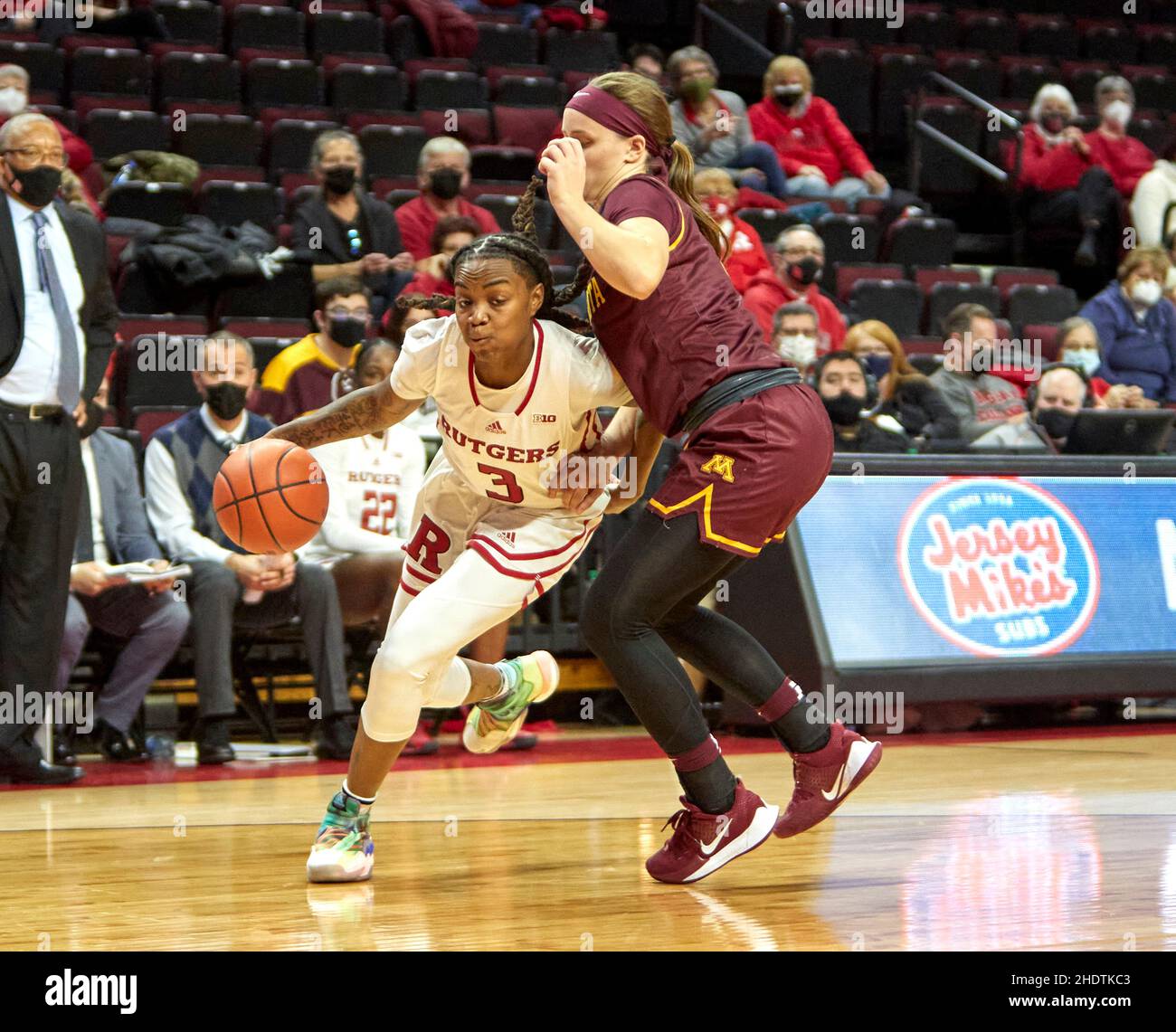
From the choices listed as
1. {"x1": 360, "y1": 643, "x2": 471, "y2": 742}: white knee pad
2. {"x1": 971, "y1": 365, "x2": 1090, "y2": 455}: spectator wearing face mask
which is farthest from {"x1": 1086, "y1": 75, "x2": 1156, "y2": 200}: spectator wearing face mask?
{"x1": 360, "y1": 643, "x2": 471, "y2": 742}: white knee pad

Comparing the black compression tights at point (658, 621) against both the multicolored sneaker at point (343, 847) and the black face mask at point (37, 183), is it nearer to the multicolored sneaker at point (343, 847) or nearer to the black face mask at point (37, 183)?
the multicolored sneaker at point (343, 847)

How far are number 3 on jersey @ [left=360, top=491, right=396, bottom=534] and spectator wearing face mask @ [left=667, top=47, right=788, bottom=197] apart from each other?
4.07m

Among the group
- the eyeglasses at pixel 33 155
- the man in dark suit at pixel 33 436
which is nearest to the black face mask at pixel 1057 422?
the man in dark suit at pixel 33 436

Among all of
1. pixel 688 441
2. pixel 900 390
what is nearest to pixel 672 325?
pixel 688 441

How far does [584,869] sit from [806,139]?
28.0 ft

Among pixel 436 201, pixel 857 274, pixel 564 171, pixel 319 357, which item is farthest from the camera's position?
pixel 857 274

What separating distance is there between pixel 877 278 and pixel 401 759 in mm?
5222

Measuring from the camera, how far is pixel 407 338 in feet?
13.1

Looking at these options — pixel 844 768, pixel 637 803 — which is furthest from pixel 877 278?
pixel 844 768

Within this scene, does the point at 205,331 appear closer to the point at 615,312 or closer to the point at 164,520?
the point at 164,520

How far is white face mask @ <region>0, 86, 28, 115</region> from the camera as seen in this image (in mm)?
8328

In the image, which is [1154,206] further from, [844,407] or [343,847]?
[343,847]

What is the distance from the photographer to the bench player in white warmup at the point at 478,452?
3801 millimetres

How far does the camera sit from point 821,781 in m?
4.01
